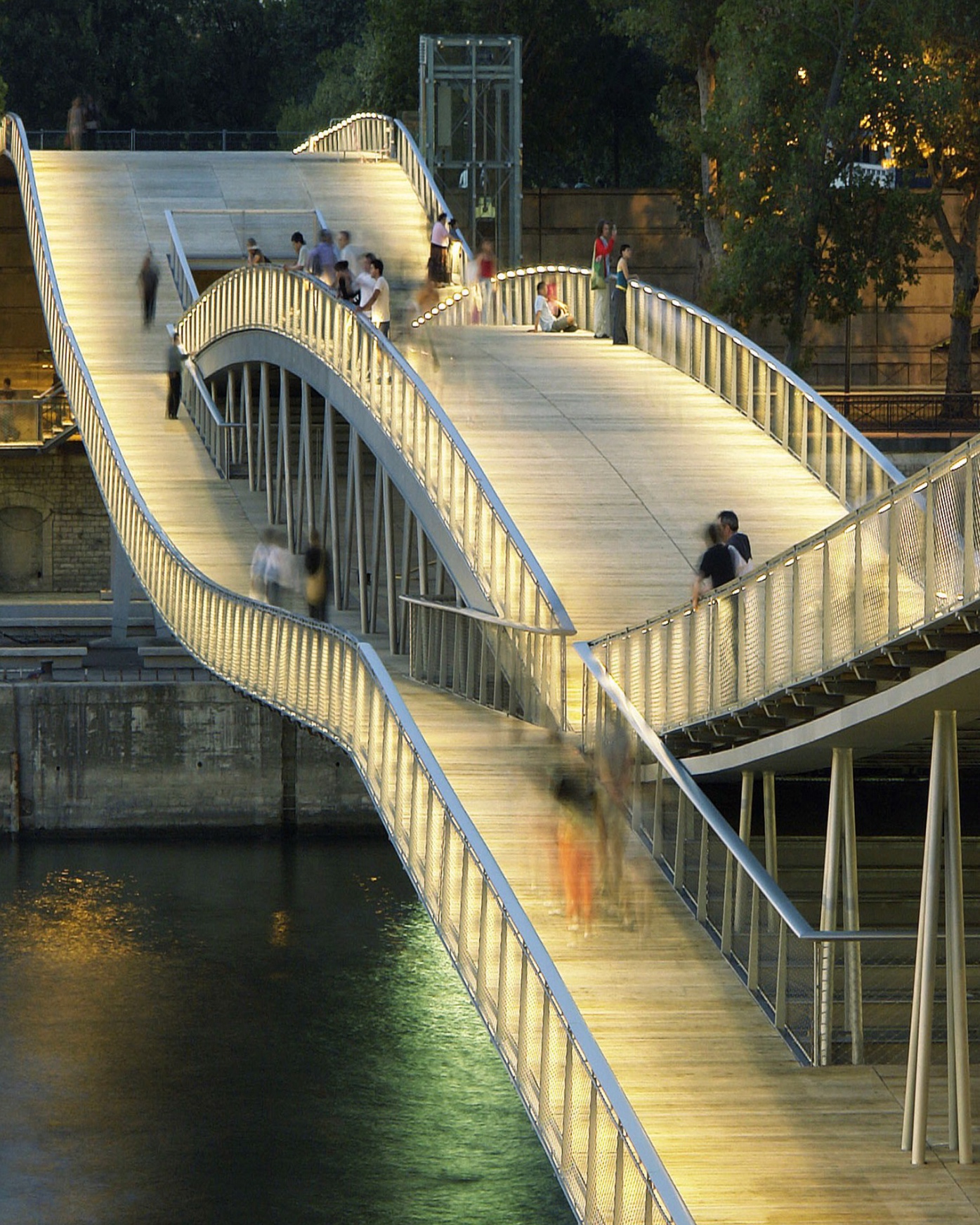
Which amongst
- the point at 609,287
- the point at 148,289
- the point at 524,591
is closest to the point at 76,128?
the point at 148,289

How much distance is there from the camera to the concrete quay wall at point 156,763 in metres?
32.8

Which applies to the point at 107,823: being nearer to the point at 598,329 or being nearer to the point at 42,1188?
the point at 598,329

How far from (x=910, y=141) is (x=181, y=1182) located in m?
22.9

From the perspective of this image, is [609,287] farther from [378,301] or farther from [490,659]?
[490,659]

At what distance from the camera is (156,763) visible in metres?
33.2

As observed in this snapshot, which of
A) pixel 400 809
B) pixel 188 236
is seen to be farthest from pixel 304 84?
pixel 400 809

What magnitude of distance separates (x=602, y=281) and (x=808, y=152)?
10.1 m

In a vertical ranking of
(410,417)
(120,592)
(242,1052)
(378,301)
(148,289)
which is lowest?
(242,1052)

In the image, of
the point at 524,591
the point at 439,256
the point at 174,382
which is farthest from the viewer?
the point at 174,382

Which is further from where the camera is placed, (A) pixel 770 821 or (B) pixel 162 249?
(B) pixel 162 249

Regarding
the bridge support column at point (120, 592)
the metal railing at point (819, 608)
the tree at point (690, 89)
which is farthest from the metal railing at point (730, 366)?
the tree at point (690, 89)

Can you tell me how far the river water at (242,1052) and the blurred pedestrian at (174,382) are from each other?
20.6 ft

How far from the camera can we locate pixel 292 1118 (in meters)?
22.5

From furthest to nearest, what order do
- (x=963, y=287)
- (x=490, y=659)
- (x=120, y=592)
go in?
(x=963, y=287), (x=120, y=592), (x=490, y=659)
